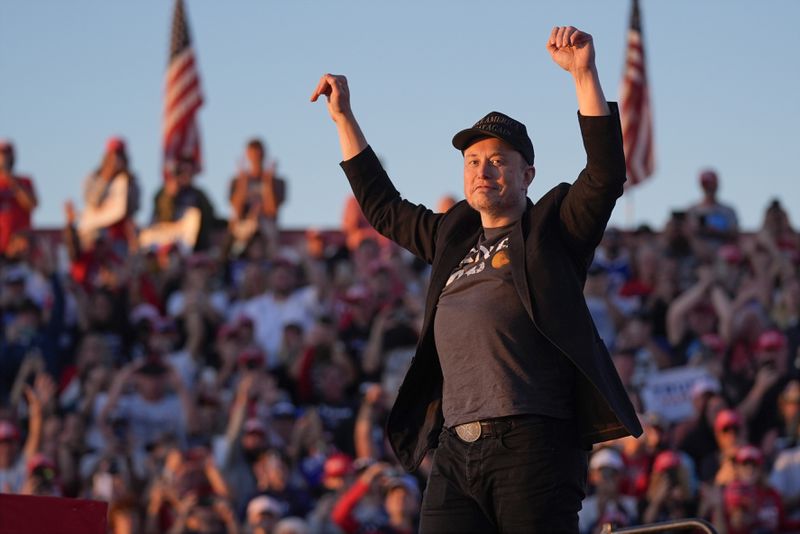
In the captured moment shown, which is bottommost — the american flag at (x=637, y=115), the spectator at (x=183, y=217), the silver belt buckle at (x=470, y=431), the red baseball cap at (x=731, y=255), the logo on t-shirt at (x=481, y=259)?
the silver belt buckle at (x=470, y=431)

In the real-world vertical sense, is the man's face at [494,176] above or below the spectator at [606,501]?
above

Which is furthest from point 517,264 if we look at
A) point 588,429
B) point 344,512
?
point 344,512

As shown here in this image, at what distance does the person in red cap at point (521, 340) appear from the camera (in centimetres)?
439

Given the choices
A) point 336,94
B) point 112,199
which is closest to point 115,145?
point 112,199

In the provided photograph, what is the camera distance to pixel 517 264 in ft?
14.8

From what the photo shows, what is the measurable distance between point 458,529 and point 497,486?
176mm

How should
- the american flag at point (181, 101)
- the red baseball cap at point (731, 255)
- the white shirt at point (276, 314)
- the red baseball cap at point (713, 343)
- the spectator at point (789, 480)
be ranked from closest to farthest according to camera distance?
the spectator at point (789, 480)
the red baseball cap at point (713, 343)
the white shirt at point (276, 314)
the red baseball cap at point (731, 255)
the american flag at point (181, 101)

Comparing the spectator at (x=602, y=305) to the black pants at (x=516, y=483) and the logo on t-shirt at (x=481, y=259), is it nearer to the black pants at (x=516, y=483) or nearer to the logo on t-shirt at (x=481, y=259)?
the logo on t-shirt at (x=481, y=259)

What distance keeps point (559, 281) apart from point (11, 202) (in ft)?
35.0

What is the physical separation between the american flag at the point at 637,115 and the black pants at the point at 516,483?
13355 mm

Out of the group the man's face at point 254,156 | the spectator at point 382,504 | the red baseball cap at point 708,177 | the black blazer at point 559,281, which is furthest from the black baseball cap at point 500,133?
the red baseball cap at point 708,177

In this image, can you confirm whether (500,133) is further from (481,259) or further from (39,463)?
(39,463)

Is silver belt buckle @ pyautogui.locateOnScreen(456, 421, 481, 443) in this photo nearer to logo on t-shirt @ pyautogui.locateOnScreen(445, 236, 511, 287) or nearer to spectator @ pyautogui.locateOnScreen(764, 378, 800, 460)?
logo on t-shirt @ pyautogui.locateOnScreen(445, 236, 511, 287)

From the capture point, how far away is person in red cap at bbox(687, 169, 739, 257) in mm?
14281
